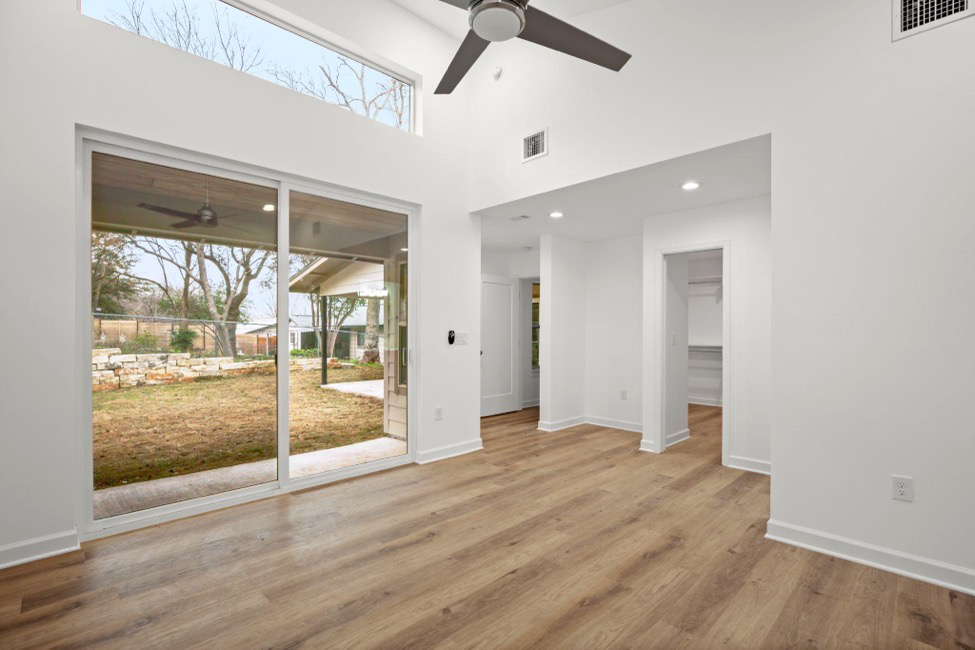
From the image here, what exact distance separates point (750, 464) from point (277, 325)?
13.7 ft

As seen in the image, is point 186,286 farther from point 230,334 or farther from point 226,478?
point 226,478

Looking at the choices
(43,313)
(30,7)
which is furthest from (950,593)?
(30,7)

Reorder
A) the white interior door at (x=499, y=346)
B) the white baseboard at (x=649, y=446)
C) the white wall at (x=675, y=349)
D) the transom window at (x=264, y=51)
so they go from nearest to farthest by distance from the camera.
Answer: the transom window at (x=264, y=51) → the white baseboard at (x=649, y=446) → the white wall at (x=675, y=349) → the white interior door at (x=499, y=346)

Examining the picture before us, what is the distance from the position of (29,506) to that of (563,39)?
Answer: 374 centimetres

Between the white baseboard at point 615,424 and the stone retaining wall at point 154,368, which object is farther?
the white baseboard at point 615,424

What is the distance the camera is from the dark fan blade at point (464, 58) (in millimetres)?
2367

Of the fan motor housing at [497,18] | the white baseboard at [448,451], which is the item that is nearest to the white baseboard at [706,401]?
the white baseboard at [448,451]

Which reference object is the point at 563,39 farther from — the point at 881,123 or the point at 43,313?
the point at 43,313

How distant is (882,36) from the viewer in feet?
7.89

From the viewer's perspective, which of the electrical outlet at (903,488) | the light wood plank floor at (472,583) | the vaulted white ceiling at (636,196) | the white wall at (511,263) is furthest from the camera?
the white wall at (511,263)

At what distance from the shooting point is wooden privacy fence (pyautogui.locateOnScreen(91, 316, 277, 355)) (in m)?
2.83

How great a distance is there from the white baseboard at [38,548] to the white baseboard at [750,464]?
4.81 metres

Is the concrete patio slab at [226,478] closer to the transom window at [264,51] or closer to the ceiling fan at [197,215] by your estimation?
the ceiling fan at [197,215]

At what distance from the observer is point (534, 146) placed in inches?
163
